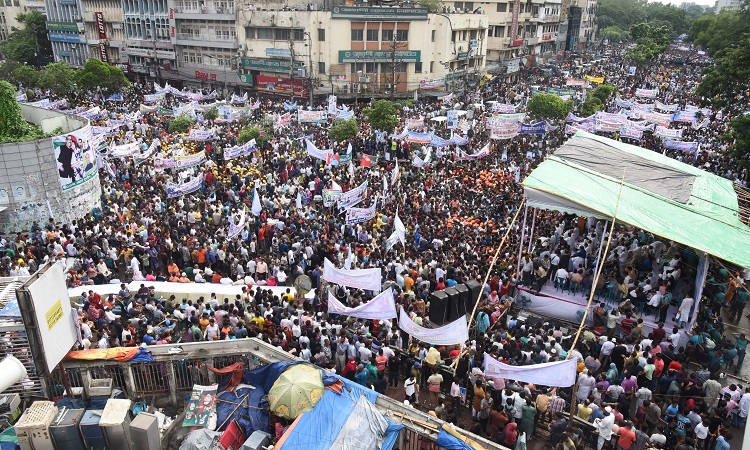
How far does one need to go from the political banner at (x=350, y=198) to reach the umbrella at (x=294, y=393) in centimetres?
991

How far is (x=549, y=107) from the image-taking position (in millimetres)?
32406

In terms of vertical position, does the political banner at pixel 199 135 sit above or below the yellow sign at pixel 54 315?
below

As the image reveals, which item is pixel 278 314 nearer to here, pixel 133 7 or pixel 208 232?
pixel 208 232


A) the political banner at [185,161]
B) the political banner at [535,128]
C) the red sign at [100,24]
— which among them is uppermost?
the red sign at [100,24]

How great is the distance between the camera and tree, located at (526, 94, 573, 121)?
3241 centimetres

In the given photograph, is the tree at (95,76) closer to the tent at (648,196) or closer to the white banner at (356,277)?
the white banner at (356,277)

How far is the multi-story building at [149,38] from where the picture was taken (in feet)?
176

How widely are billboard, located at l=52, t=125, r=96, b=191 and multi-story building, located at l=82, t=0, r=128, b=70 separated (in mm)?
42721

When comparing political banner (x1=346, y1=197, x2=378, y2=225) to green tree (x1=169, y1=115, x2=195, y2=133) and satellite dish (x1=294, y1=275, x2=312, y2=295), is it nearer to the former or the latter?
satellite dish (x1=294, y1=275, x2=312, y2=295)

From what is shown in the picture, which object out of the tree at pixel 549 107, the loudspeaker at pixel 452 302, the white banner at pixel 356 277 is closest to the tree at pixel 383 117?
the tree at pixel 549 107

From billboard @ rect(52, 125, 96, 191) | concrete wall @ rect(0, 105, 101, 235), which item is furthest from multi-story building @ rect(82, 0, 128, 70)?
concrete wall @ rect(0, 105, 101, 235)

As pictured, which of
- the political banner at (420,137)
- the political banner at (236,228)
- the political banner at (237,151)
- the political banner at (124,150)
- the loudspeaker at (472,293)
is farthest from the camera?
the political banner at (420,137)

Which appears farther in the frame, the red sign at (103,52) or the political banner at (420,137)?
the red sign at (103,52)

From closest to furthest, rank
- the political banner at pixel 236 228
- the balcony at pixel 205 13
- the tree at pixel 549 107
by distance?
the political banner at pixel 236 228, the tree at pixel 549 107, the balcony at pixel 205 13
